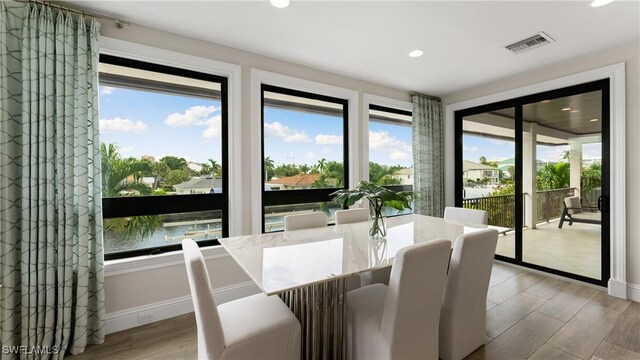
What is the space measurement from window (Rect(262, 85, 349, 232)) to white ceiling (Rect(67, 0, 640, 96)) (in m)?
0.50

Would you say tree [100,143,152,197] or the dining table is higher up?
tree [100,143,152,197]

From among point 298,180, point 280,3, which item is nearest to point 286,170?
point 298,180

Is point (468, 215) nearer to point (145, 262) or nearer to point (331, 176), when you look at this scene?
point (331, 176)

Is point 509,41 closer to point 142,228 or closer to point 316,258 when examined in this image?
point 316,258

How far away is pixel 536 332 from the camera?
7.12 feet

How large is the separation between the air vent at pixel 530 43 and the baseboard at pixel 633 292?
262cm

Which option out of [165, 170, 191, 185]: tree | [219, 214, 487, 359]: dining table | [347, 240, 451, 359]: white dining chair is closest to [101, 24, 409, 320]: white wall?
[165, 170, 191, 185]: tree

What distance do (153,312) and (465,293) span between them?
2.56 m

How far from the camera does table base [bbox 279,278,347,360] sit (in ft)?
5.20

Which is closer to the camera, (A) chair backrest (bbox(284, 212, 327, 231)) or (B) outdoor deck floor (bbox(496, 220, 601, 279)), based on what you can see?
(A) chair backrest (bbox(284, 212, 327, 231))

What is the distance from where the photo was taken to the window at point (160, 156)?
2.36 metres

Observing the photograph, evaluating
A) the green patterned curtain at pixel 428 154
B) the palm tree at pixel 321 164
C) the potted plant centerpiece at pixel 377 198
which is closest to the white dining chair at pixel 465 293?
the potted plant centerpiece at pixel 377 198

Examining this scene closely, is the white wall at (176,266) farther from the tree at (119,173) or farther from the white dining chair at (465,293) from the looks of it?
the white dining chair at (465,293)

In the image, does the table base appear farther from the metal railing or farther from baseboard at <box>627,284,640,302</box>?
the metal railing
